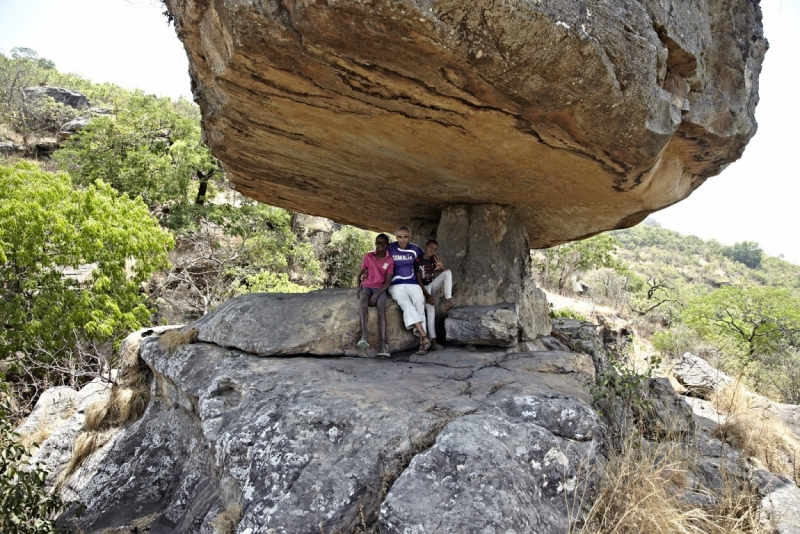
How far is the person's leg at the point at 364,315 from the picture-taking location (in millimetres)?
4961

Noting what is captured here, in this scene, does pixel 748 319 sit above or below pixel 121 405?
above

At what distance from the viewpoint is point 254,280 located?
12.2 meters

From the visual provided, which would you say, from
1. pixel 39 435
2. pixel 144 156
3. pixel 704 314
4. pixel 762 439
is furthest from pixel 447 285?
pixel 704 314

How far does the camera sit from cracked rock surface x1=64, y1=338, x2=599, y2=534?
285 cm

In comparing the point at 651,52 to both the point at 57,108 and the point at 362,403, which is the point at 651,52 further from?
the point at 57,108

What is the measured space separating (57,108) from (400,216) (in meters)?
26.0

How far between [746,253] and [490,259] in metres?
60.2

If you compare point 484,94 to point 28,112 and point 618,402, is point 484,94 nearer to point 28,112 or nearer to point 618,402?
point 618,402

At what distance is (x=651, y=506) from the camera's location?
112 inches

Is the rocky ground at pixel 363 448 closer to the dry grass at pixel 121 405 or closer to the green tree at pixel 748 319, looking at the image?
the dry grass at pixel 121 405

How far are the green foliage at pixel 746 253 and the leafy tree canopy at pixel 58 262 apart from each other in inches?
2377

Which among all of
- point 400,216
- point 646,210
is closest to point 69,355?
point 400,216

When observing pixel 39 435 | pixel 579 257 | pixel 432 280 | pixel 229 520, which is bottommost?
pixel 39 435

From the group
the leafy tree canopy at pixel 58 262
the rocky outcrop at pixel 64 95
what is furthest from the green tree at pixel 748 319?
the rocky outcrop at pixel 64 95
